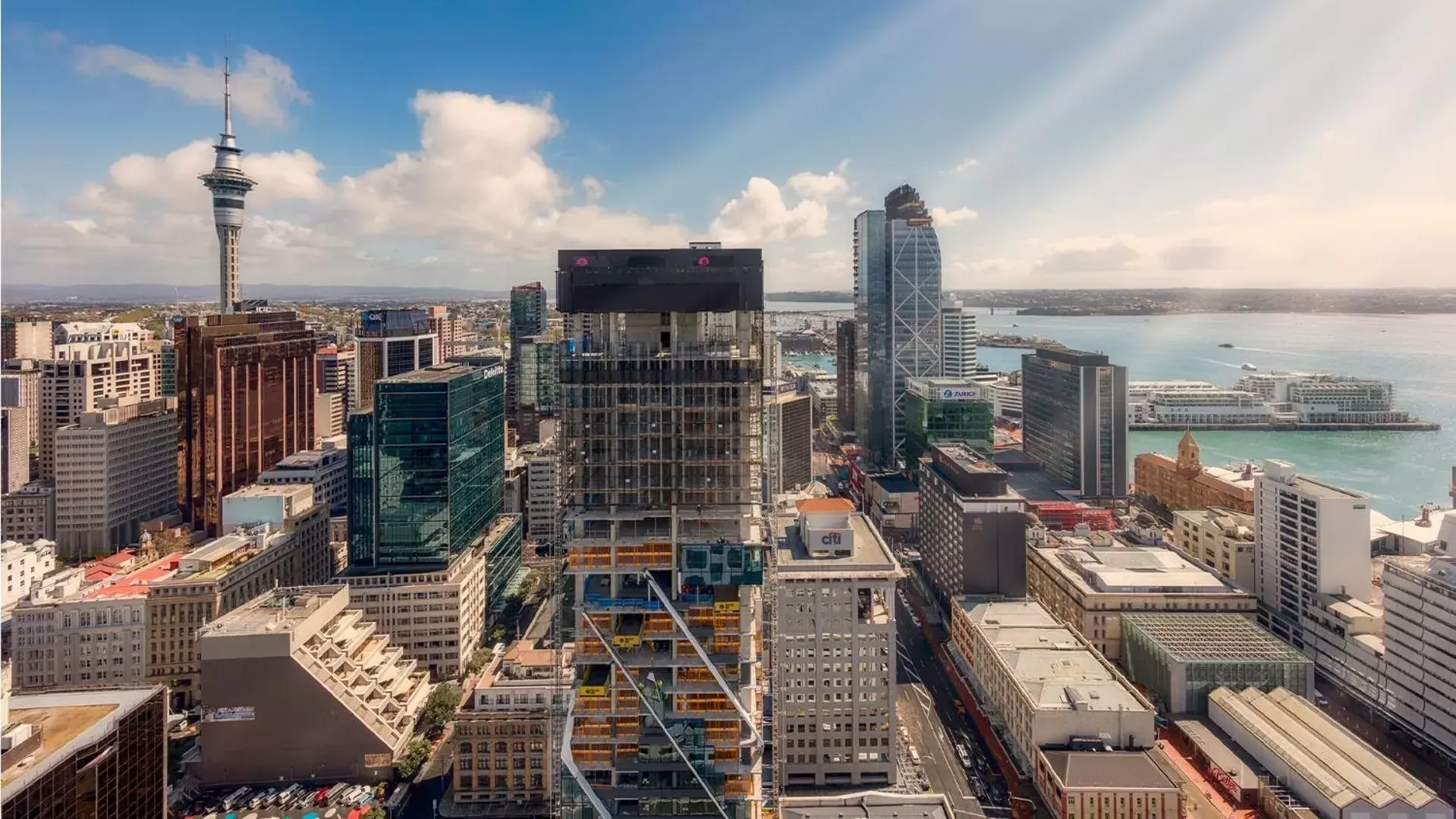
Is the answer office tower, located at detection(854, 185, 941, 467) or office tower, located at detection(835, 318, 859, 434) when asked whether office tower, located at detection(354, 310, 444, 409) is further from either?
office tower, located at detection(854, 185, 941, 467)

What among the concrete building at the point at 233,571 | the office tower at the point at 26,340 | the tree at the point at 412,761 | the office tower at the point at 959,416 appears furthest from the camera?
the office tower at the point at 26,340

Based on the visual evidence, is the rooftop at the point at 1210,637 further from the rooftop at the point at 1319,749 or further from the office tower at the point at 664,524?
the office tower at the point at 664,524

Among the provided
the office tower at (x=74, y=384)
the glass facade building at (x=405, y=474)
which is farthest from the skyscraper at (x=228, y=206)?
the glass facade building at (x=405, y=474)

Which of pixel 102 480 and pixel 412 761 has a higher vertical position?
pixel 102 480

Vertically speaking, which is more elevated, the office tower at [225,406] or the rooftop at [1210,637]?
the office tower at [225,406]

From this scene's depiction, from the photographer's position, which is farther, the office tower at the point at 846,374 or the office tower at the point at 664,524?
the office tower at the point at 846,374

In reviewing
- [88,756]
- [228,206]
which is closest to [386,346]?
[228,206]

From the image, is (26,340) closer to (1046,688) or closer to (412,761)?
(412,761)

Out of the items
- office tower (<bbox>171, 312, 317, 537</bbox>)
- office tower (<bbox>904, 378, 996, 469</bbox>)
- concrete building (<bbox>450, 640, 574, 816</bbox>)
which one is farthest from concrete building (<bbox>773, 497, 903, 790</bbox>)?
office tower (<bbox>171, 312, 317, 537</bbox>)
